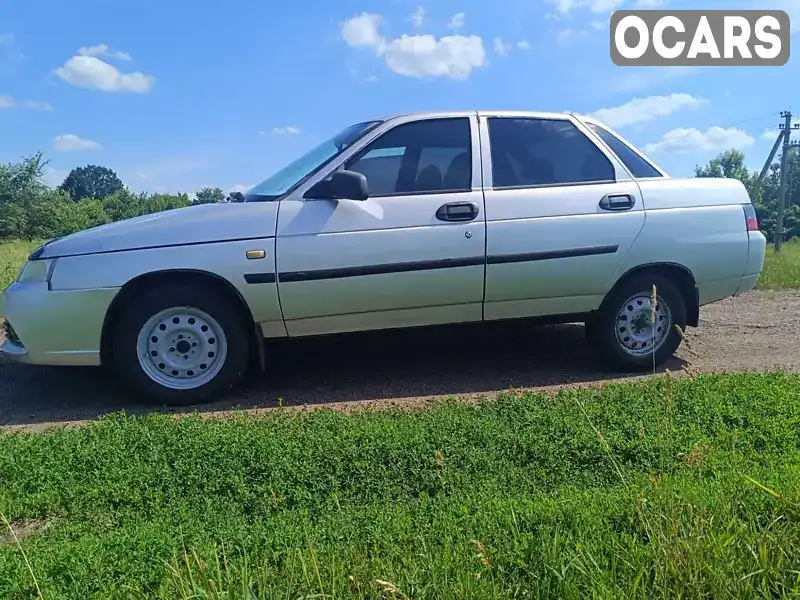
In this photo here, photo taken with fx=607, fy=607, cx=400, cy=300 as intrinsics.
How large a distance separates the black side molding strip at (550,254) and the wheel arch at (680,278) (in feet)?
0.92

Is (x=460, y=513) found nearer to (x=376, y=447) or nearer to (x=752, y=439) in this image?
(x=376, y=447)

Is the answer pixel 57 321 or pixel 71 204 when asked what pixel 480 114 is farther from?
pixel 71 204

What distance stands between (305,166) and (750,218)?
11.5ft

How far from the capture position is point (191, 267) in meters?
3.96

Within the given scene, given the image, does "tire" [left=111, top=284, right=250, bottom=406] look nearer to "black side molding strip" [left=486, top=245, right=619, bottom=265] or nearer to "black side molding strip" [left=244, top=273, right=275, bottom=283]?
"black side molding strip" [left=244, top=273, right=275, bottom=283]

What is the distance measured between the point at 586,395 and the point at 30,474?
3160mm

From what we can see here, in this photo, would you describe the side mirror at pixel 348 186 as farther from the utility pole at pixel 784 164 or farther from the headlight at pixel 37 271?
the utility pole at pixel 784 164

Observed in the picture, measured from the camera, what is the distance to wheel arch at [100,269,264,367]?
396cm

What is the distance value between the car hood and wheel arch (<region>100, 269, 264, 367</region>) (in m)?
0.20

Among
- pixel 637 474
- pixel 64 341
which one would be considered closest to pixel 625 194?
pixel 637 474

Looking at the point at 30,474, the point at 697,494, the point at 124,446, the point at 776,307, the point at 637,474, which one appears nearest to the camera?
the point at 697,494

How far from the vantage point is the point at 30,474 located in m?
2.96

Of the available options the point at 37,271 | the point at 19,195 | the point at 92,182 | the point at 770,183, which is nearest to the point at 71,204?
the point at 19,195

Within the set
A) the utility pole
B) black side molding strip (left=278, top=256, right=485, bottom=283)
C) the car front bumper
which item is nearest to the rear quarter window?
black side molding strip (left=278, top=256, right=485, bottom=283)
